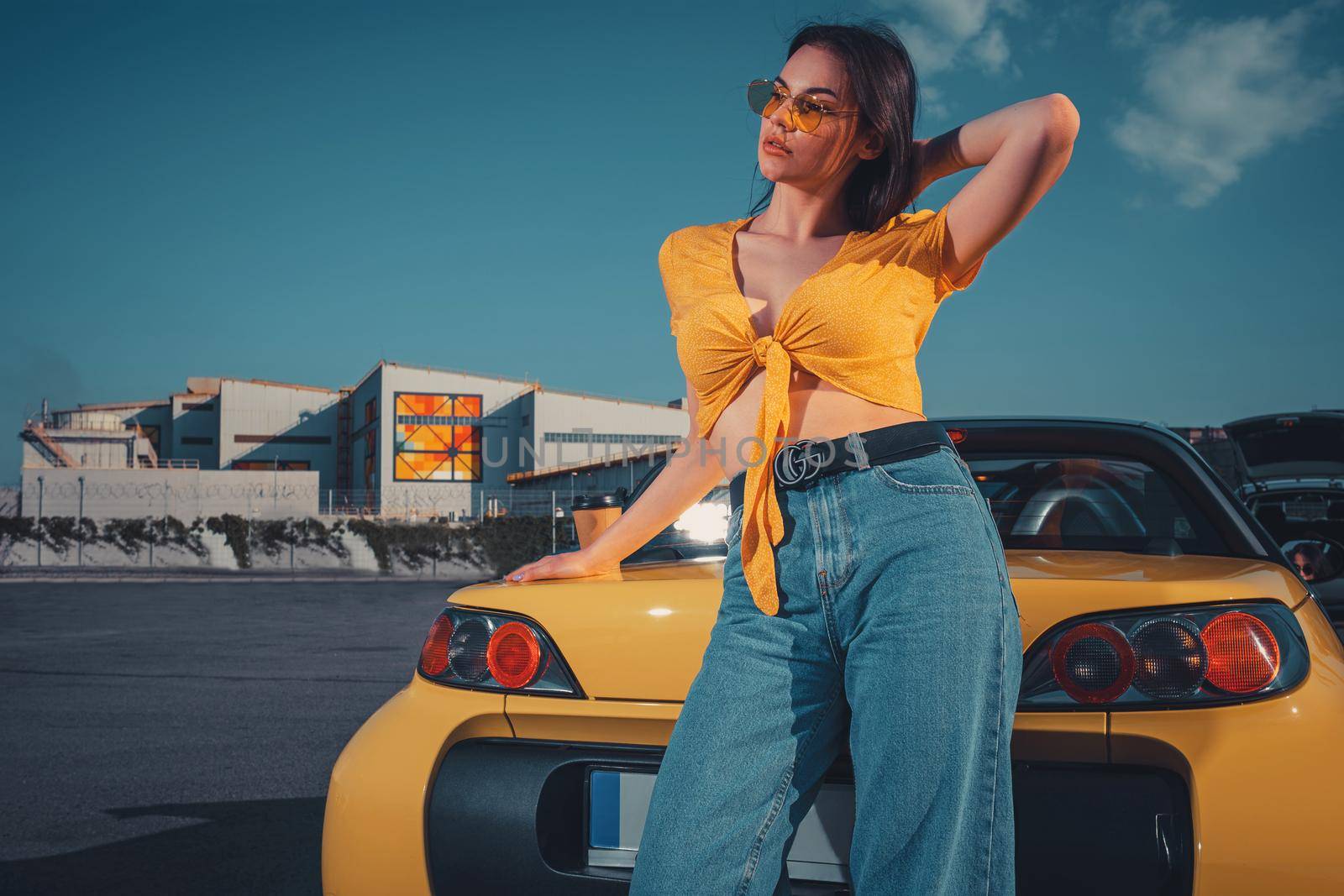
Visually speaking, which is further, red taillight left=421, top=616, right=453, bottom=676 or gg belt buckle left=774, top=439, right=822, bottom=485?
red taillight left=421, top=616, right=453, bottom=676

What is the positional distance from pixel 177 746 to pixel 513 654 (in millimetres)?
3854

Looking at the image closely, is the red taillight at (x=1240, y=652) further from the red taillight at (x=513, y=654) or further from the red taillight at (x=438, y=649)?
the red taillight at (x=438, y=649)

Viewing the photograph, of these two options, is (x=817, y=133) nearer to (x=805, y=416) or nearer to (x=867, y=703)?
(x=805, y=416)

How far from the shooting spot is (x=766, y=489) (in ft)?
4.16

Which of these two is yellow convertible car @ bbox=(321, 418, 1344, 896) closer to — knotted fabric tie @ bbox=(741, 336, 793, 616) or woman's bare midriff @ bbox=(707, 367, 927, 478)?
knotted fabric tie @ bbox=(741, 336, 793, 616)

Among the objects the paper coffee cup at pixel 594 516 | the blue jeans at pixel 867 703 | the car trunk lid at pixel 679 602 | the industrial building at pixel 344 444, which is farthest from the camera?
the industrial building at pixel 344 444

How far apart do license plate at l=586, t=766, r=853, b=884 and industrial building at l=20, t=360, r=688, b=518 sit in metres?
30.7

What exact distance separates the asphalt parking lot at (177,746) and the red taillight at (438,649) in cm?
150

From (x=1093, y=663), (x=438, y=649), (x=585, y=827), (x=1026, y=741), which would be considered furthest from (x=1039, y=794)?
(x=438, y=649)

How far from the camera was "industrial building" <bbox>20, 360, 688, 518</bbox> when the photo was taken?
4125 cm

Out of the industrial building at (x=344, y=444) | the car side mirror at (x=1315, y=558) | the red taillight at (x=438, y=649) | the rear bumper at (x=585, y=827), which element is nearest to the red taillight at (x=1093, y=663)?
the rear bumper at (x=585, y=827)

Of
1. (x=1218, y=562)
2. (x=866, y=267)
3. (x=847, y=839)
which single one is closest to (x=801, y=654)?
(x=847, y=839)

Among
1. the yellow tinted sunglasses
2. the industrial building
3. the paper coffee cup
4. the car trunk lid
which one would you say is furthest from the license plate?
the industrial building

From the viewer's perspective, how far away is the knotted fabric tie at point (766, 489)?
123 centimetres
